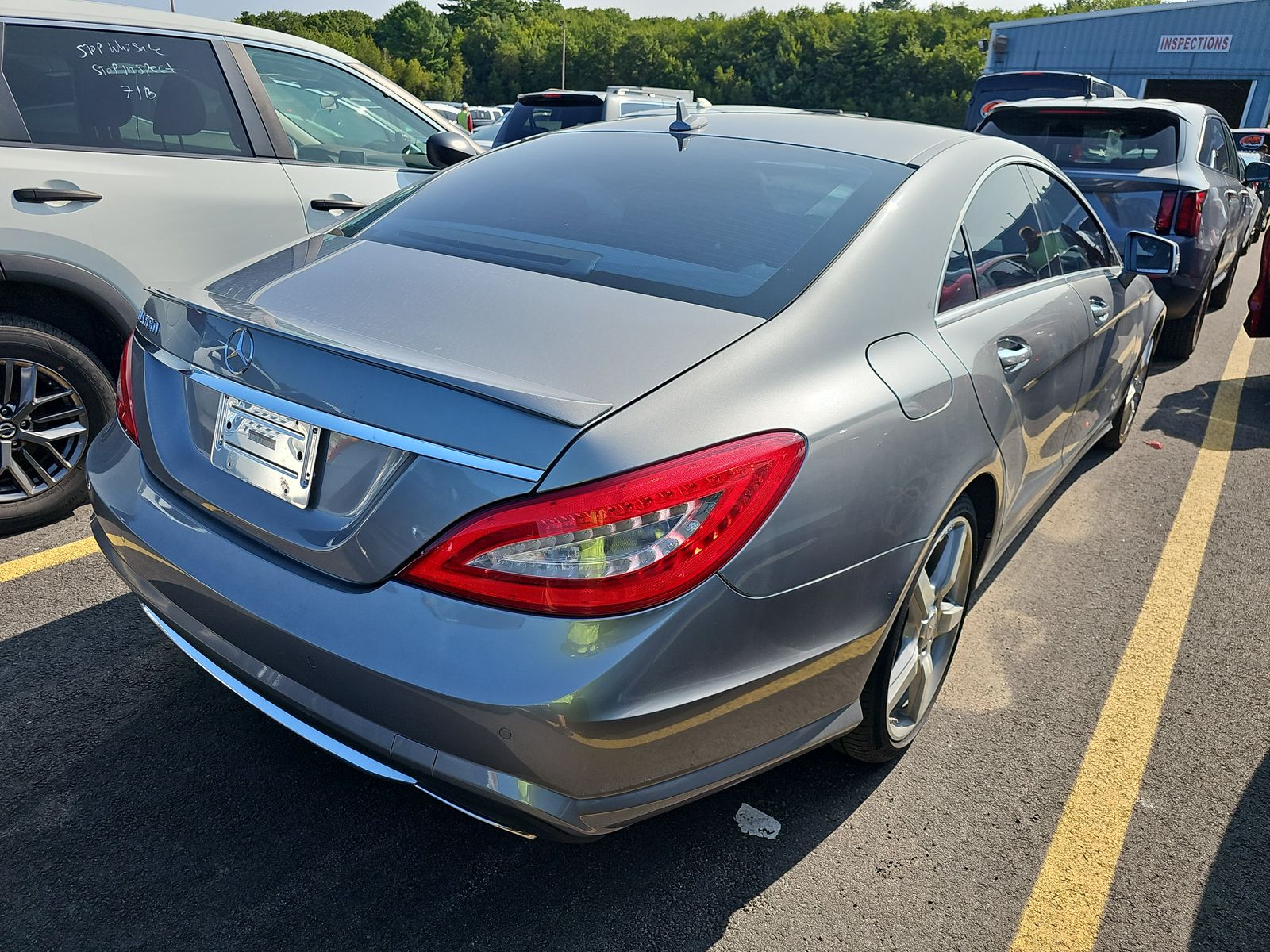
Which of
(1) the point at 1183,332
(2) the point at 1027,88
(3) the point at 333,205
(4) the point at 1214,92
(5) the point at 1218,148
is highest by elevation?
(4) the point at 1214,92

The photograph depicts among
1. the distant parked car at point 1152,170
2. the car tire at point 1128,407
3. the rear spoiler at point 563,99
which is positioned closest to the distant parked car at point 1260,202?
the distant parked car at point 1152,170

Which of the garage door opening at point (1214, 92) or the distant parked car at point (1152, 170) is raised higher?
the garage door opening at point (1214, 92)

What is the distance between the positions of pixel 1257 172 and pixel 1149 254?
18.1 feet

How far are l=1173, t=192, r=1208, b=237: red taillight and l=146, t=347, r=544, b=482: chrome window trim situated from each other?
6002 millimetres

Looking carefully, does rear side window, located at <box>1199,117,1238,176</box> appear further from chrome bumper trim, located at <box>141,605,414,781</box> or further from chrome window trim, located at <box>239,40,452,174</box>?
chrome bumper trim, located at <box>141,605,414,781</box>

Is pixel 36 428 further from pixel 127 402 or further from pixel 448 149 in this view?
pixel 448 149

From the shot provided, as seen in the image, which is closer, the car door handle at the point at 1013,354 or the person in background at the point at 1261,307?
the car door handle at the point at 1013,354

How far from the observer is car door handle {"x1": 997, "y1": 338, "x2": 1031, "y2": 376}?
8.19 ft

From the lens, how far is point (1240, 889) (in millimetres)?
2158

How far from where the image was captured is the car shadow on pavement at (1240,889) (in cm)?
203

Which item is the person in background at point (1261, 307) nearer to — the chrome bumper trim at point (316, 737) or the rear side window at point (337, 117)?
the rear side window at point (337, 117)

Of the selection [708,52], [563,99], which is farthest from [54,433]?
[708,52]

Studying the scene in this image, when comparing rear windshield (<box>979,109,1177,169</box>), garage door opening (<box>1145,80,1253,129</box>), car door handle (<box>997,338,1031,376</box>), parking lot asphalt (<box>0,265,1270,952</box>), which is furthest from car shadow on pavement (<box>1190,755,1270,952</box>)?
garage door opening (<box>1145,80,1253,129</box>)

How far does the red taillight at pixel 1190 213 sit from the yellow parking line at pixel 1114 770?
2.65m
